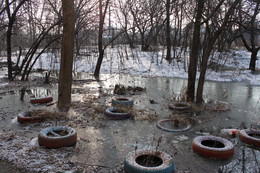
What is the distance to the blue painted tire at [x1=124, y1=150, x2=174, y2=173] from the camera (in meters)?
3.48

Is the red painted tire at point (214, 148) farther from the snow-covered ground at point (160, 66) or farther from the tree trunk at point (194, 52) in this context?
the snow-covered ground at point (160, 66)

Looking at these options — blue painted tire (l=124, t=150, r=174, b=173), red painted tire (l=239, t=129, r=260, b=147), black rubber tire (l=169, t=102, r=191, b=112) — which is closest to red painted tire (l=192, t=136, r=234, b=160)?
red painted tire (l=239, t=129, r=260, b=147)

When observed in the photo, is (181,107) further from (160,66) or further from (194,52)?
(160,66)

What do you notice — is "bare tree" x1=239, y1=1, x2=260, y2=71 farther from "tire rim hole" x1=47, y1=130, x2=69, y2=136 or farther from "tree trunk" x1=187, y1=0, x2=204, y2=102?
"tire rim hole" x1=47, y1=130, x2=69, y2=136

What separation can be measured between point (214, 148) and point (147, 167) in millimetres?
1441

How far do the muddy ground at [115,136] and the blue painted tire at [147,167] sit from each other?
23cm

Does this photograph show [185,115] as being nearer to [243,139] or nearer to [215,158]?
[243,139]

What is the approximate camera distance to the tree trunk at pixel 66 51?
6879 millimetres

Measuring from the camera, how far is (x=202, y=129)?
19.0 feet

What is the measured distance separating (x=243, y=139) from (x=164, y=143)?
5.45 ft

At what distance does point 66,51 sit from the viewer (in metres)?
6.96

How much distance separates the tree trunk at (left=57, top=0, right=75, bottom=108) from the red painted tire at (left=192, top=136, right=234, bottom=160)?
422 cm

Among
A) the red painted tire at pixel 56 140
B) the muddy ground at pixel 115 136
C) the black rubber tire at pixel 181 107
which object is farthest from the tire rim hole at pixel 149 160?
the black rubber tire at pixel 181 107

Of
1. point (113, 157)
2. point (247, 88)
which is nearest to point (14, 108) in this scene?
point (113, 157)
